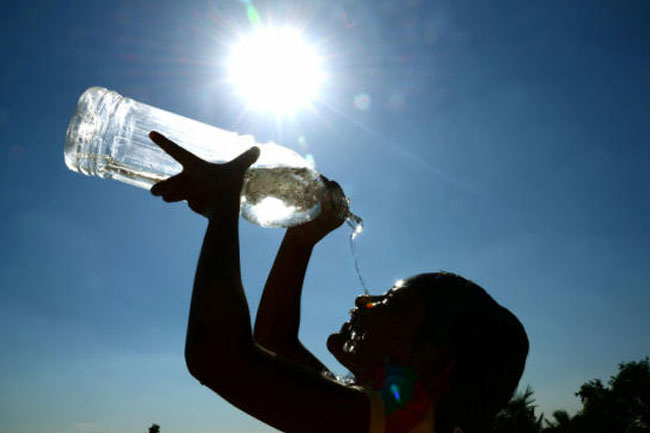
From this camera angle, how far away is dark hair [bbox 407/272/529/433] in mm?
1489

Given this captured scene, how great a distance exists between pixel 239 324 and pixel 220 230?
328 mm

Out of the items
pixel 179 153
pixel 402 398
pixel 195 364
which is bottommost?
pixel 402 398

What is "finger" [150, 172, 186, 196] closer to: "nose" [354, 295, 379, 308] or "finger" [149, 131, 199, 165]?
"finger" [149, 131, 199, 165]

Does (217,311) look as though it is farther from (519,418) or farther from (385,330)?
(519,418)

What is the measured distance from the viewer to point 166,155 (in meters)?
3.24

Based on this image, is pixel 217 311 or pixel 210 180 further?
pixel 210 180

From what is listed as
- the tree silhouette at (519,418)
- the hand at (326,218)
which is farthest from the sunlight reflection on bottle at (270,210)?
the tree silhouette at (519,418)

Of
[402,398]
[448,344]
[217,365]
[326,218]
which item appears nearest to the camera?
[217,365]

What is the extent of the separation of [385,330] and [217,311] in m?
0.74

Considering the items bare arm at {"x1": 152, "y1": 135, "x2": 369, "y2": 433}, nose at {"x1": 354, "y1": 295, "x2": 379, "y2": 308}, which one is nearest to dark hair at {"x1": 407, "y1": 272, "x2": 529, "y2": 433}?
nose at {"x1": 354, "y1": 295, "x2": 379, "y2": 308}

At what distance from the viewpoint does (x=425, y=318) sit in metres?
1.65

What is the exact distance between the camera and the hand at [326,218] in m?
2.69

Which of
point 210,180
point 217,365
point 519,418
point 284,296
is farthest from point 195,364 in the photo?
point 519,418

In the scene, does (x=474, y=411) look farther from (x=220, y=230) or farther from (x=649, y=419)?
(x=649, y=419)
